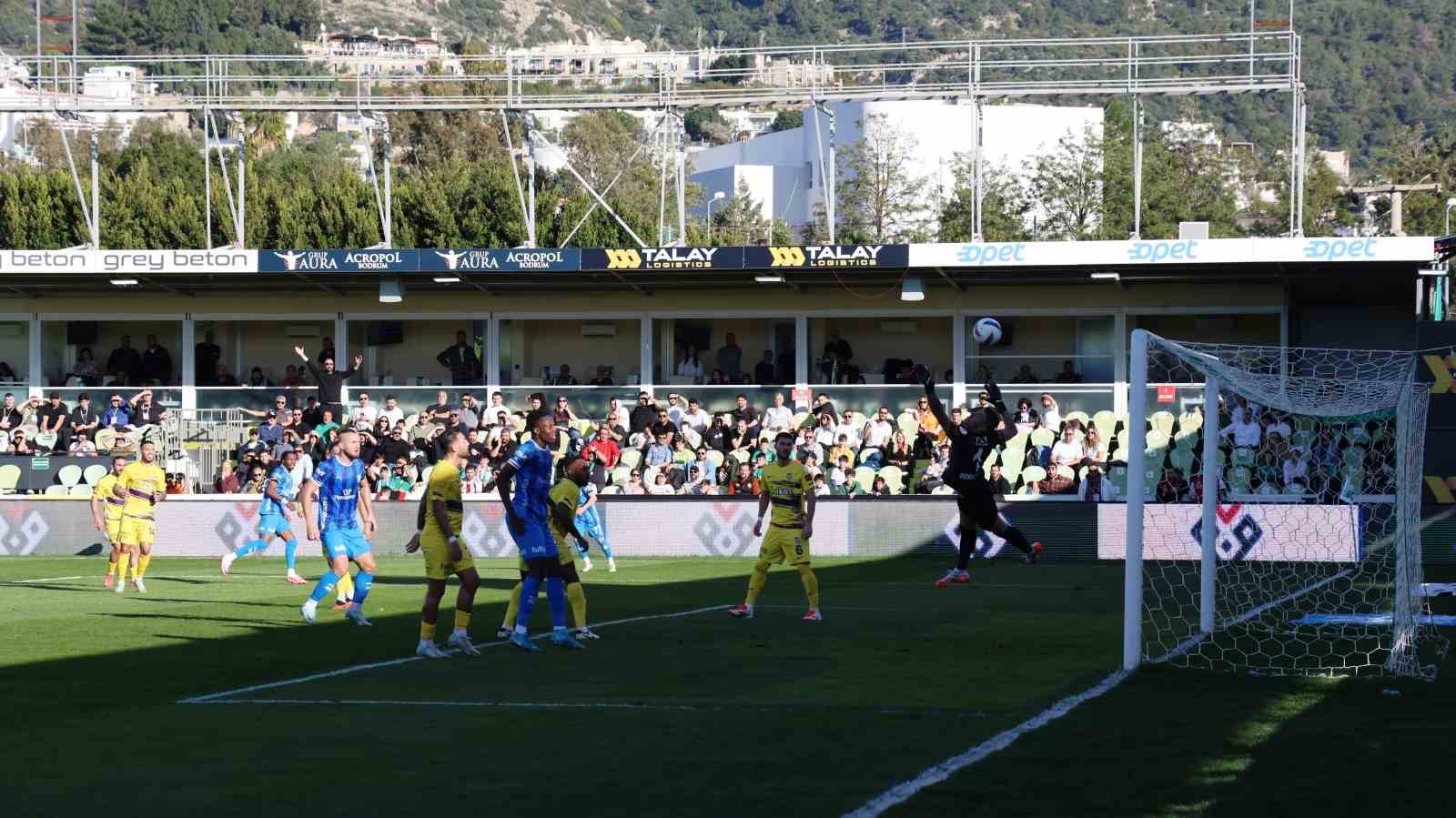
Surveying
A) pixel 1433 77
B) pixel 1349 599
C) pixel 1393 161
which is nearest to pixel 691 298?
pixel 1349 599

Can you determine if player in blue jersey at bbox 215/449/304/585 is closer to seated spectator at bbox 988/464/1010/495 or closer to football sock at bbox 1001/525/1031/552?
football sock at bbox 1001/525/1031/552

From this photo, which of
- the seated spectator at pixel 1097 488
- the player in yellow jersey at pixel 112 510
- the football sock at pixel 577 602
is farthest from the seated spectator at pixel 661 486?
the football sock at pixel 577 602

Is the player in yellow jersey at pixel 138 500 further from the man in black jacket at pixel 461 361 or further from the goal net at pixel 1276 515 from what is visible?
the man in black jacket at pixel 461 361

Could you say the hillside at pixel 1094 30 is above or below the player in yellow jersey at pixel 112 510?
above

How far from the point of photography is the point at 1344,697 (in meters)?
11.3

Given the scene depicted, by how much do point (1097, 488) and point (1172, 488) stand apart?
1826 millimetres

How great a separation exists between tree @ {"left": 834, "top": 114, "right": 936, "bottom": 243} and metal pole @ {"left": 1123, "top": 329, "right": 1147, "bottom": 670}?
59997mm

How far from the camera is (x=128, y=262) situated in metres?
33.2

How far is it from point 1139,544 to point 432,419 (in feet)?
69.9

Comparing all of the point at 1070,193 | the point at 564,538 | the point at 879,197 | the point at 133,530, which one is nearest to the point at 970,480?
the point at 564,538

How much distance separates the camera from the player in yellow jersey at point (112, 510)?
20745 mm

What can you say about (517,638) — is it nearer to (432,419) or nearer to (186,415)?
(432,419)

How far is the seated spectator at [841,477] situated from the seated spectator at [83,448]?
14.5m

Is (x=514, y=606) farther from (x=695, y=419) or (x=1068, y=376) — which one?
(x=1068, y=376)
